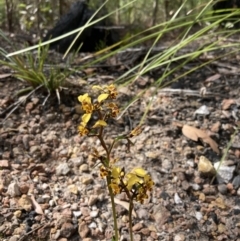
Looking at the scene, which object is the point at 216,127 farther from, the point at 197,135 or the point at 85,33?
the point at 85,33

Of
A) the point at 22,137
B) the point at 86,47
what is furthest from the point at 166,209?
the point at 86,47

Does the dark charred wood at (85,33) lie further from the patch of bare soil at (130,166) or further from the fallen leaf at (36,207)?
the fallen leaf at (36,207)

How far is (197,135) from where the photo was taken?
1.40 metres

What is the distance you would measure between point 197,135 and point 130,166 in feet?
0.85

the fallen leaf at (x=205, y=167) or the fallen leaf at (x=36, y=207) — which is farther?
the fallen leaf at (x=205, y=167)

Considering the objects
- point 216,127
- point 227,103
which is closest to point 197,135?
point 216,127

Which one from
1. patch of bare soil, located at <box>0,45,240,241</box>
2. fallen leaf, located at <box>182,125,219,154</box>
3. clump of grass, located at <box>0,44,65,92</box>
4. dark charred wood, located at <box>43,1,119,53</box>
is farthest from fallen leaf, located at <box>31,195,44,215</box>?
dark charred wood, located at <box>43,1,119,53</box>

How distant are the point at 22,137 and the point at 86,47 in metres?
0.75

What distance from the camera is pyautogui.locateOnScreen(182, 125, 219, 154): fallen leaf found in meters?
1.38

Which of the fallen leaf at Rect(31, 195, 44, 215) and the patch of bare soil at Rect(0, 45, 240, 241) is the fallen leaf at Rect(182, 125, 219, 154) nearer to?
the patch of bare soil at Rect(0, 45, 240, 241)

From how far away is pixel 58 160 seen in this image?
130 cm

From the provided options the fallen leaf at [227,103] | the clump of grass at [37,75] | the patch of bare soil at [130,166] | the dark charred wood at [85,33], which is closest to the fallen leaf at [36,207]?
the patch of bare soil at [130,166]

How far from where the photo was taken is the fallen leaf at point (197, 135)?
138 centimetres

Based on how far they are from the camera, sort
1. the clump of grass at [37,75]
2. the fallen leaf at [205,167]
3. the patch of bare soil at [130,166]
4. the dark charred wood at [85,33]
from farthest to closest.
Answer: the dark charred wood at [85,33] < the clump of grass at [37,75] < the fallen leaf at [205,167] < the patch of bare soil at [130,166]
